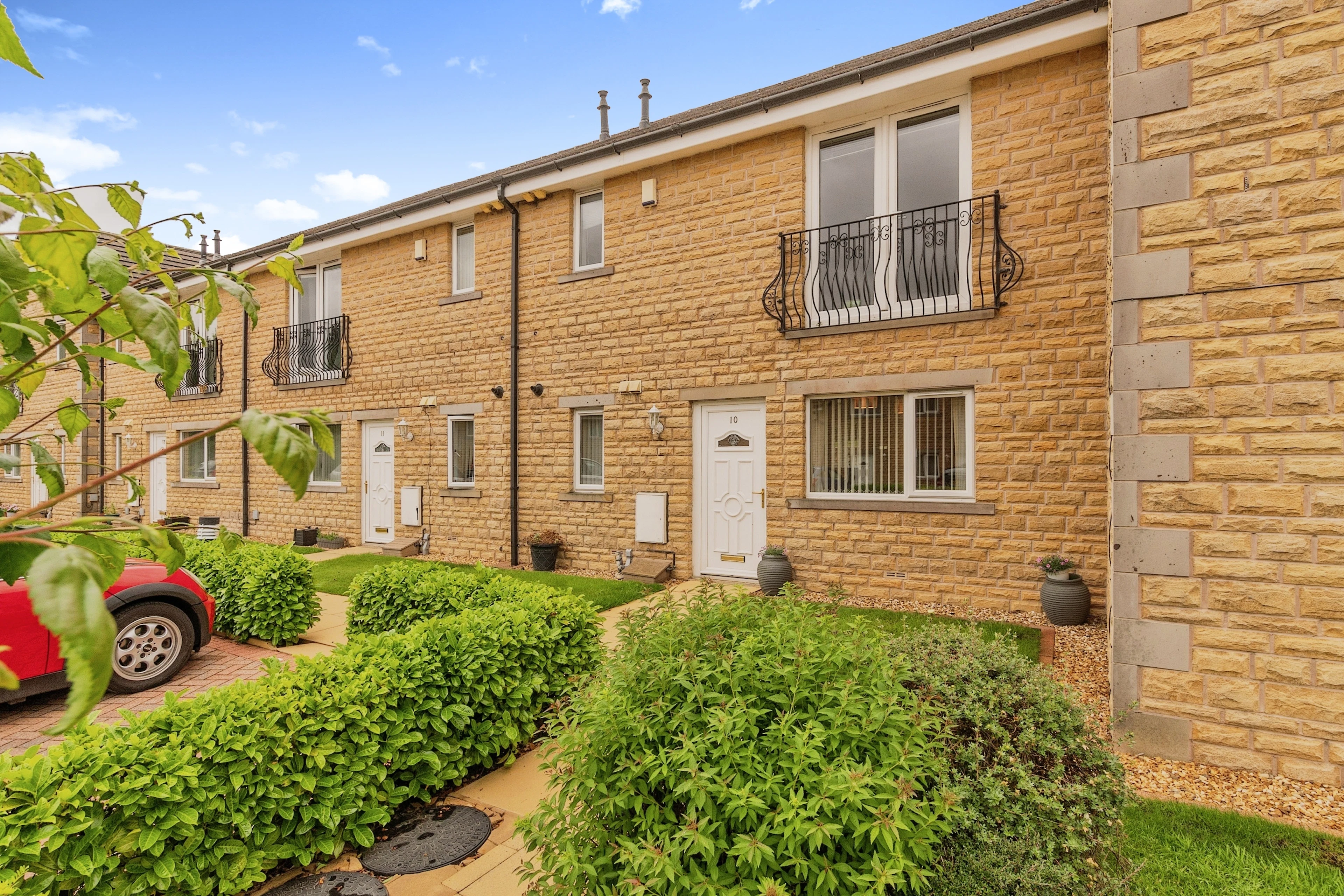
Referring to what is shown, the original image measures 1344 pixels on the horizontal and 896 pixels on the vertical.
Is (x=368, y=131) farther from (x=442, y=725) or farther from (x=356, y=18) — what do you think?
(x=442, y=725)

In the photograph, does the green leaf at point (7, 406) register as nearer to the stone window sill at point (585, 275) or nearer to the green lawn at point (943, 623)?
the green lawn at point (943, 623)

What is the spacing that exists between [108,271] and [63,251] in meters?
0.16

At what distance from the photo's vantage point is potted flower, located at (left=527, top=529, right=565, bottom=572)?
9.71 metres

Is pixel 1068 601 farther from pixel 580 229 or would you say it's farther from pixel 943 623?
pixel 580 229

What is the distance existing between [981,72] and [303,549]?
12794 mm

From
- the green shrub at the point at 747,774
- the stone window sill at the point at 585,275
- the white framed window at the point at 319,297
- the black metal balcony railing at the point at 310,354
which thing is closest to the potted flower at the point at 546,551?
the stone window sill at the point at 585,275

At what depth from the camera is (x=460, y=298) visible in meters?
11.0

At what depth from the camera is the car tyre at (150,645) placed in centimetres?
510

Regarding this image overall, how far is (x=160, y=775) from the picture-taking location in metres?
2.46

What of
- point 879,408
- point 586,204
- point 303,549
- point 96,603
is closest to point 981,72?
point 879,408

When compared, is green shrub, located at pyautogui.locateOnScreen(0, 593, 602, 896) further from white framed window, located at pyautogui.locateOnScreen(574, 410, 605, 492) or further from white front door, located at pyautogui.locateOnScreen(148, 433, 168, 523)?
white front door, located at pyautogui.locateOnScreen(148, 433, 168, 523)

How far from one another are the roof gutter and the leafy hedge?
2.74 metres

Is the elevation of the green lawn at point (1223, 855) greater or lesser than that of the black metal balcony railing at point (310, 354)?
lesser

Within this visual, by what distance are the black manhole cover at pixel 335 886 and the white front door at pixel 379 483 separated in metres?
9.77
